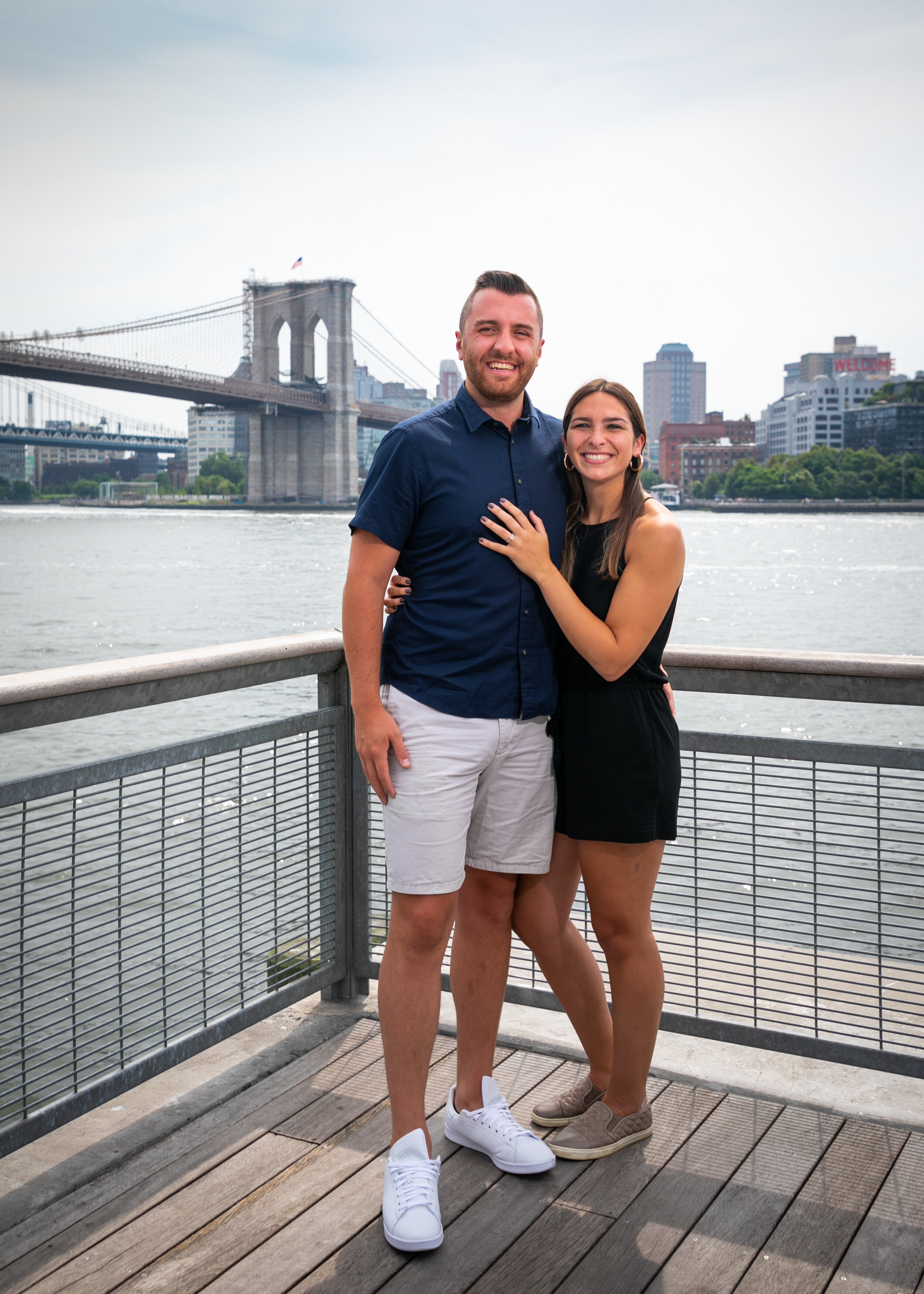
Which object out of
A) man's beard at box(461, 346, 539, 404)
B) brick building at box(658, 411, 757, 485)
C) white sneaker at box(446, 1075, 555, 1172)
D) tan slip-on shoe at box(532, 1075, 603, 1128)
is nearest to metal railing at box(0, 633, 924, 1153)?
tan slip-on shoe at box(532, 1075, 603, 1128)

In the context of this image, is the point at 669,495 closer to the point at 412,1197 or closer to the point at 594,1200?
the point at 594,1200

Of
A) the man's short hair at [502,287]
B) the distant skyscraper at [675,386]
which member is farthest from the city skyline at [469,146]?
the distant skyscraper at [675,386]

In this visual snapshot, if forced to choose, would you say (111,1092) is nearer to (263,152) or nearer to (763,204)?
(263,152)

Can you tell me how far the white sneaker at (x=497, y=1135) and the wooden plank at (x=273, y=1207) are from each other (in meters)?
0.10

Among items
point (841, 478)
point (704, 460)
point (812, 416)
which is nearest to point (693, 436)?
point (704, 460)

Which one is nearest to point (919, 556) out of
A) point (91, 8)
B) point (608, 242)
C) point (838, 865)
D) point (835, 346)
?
point (608, 242)

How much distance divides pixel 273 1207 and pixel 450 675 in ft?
2.56

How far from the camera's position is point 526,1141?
1660mm

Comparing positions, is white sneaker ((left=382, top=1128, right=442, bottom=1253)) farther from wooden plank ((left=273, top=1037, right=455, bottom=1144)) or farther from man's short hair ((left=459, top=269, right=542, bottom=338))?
man's short hair ((left=459, top=269, right=542, bottom=338))

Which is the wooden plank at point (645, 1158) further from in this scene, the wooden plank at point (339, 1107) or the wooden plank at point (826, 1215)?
the wooden plank at point (339, 1107)

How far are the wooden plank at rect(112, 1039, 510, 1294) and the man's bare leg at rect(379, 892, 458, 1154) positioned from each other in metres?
0.13

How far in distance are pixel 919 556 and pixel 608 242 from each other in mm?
26205

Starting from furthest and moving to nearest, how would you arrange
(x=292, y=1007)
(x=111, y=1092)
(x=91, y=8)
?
(x=91, y=8), (x=292, y=1007), (x=111, y=1092)

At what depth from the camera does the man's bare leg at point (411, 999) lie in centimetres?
160
